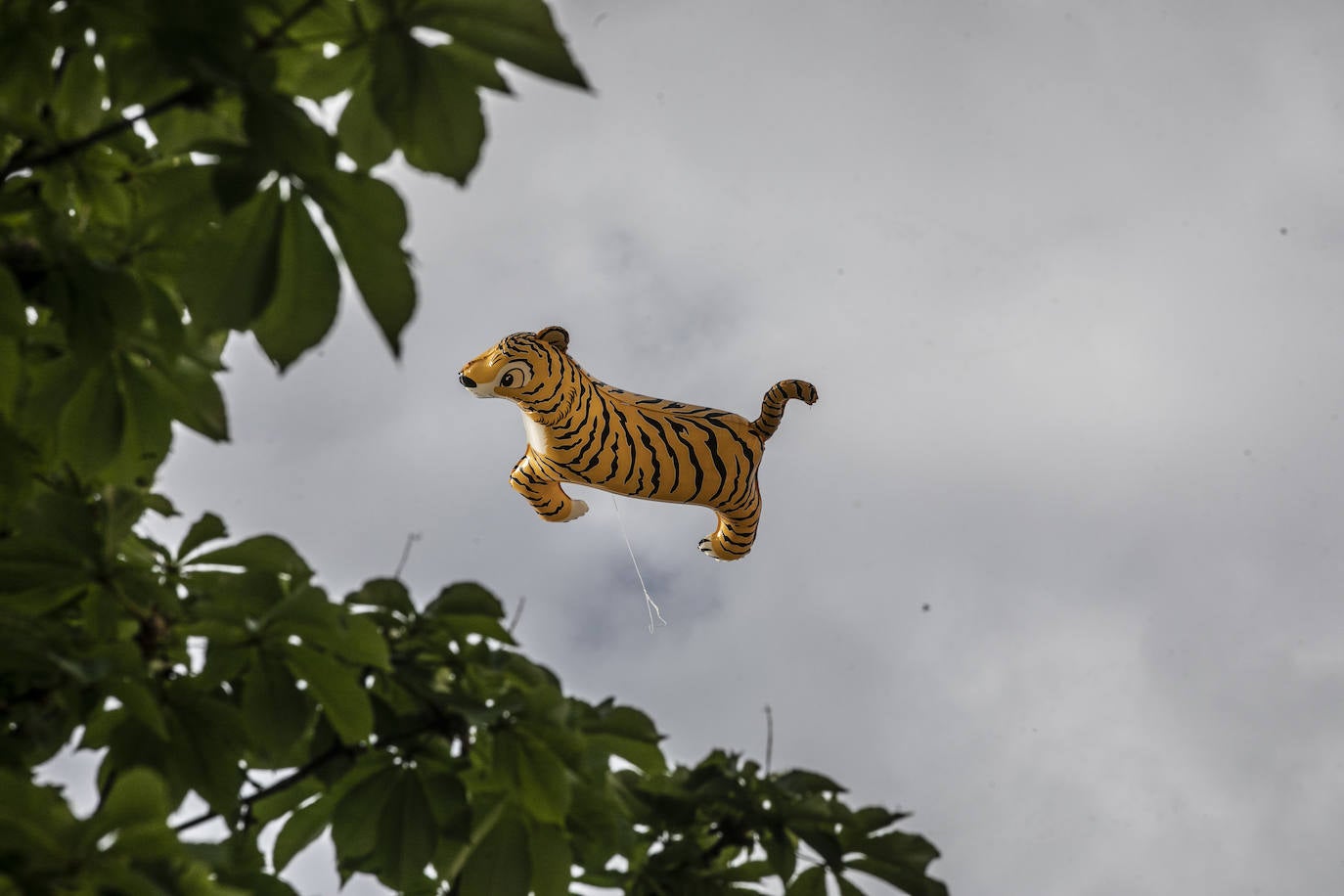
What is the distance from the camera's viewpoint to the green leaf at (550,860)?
143 cm

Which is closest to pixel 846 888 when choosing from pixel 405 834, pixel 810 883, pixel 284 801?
pixel 810 883

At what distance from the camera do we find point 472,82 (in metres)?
1.11

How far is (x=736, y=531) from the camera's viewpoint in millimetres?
4762

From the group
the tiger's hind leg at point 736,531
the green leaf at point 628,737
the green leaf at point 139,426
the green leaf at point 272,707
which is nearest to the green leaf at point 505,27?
the green leaf at point 139,426

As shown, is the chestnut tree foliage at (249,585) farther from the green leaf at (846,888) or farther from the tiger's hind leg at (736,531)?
the tiger's hind leg at (736,531)

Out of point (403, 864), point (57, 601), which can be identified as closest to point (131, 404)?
point (57, 601)

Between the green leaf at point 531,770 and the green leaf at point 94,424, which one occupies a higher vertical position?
the green leaf at point 94,424

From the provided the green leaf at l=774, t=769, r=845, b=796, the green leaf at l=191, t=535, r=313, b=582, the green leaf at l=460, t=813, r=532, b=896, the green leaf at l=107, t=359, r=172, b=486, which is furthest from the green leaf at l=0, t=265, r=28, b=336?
the green leaf at l=774, t=769, r=845, b=796

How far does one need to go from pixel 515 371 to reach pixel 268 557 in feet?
7.71

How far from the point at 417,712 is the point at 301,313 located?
63cm

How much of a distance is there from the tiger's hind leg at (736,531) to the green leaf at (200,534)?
10.4 feet

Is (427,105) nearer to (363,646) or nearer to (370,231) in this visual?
(370,231)

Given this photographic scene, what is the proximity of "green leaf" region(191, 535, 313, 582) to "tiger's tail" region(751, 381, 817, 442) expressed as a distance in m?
3.13

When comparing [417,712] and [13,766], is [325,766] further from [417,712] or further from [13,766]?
[13,766]
